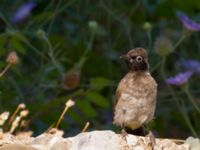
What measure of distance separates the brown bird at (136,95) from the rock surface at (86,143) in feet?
1.30

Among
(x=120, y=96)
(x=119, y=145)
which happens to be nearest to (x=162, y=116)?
(x=120, y=96)

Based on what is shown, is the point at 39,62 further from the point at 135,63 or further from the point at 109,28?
the point at 135,63

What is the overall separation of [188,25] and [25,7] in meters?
1.15

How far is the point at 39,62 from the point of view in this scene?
6.95 m

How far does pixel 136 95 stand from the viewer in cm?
494

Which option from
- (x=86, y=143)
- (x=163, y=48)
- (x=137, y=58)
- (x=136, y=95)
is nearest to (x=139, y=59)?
(x=137, y=58)

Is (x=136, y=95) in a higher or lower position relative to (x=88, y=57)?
lower

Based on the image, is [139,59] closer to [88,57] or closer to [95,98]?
[95,98]

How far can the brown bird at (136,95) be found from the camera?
491cm

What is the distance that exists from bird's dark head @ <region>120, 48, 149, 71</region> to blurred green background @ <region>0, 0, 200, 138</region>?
0.80 metres

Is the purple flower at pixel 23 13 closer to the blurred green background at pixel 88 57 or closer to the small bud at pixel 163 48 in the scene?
the blurred green background at pixel 88 57

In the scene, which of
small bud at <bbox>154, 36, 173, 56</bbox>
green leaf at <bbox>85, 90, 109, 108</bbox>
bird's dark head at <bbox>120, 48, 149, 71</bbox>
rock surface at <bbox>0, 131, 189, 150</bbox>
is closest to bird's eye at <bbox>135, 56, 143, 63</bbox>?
bird's dark head at <bbox>120, 48, 149, 71</bbox>

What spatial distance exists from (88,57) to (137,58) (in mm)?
1869

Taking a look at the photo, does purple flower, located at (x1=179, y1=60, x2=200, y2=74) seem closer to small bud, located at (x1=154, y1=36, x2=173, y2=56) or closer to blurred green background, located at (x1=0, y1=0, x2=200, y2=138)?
blurred green background, located at (x1=0, y1=0, x2=200, y2=138)
